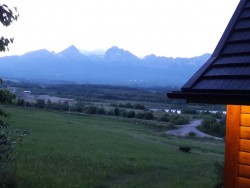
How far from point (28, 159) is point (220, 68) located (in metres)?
16.6

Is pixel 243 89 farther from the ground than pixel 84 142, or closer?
farther from the ground

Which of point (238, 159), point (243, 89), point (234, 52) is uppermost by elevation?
point (234, 52)

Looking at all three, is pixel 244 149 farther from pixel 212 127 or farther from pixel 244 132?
pixel 212 127

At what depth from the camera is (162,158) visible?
28.3 m

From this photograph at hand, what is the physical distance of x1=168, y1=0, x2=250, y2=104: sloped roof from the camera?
5191 millimetres

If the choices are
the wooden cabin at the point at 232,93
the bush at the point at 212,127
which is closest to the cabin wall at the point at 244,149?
the wooden cabin at the point at 232,93

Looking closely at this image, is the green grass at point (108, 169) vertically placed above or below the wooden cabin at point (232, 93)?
below

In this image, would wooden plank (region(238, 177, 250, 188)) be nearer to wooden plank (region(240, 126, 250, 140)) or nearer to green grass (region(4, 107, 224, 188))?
wooden plank (region(240, 126, 250, 140))

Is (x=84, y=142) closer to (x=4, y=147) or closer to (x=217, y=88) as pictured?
(x=4, y=147)

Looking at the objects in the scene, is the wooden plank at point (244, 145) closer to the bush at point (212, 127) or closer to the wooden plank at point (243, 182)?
the wooden plank at point (243, 182)

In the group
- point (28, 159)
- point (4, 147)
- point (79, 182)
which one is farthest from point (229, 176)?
point (28, 159)

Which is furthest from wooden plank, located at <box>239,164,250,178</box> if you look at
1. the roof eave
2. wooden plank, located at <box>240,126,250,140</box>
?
the roof eave

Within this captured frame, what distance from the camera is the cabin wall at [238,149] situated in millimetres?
5367

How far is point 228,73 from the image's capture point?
5477 millimetres
